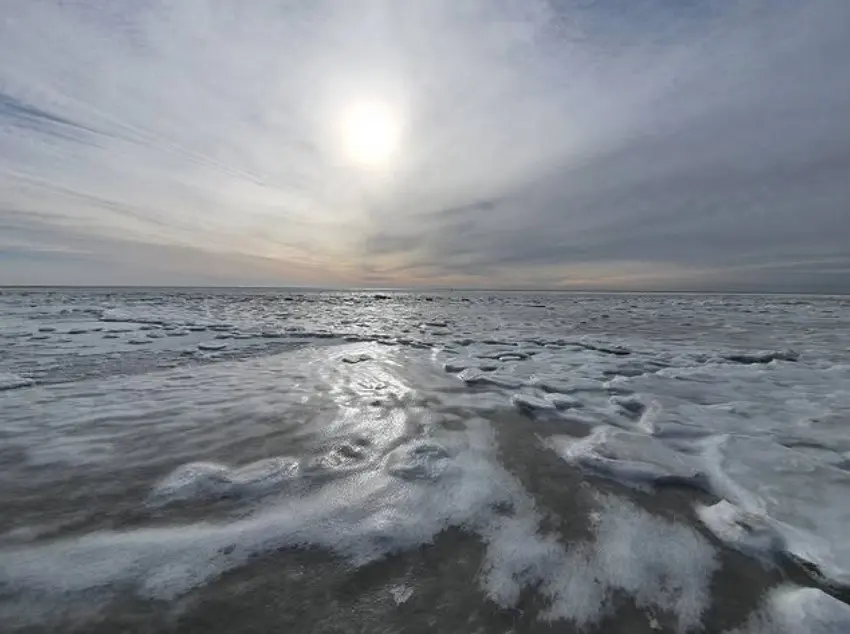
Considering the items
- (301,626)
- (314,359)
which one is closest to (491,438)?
(301,626)

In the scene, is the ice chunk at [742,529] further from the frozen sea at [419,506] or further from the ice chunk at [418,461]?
the ice chunk at [418,461]

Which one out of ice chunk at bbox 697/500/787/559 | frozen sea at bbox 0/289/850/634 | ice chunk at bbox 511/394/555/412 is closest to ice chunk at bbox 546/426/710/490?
frozen sea at bbox 0/289/850/634

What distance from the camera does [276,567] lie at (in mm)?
2211

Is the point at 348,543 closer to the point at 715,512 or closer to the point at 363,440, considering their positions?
the point at 363,440

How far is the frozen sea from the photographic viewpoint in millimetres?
1963

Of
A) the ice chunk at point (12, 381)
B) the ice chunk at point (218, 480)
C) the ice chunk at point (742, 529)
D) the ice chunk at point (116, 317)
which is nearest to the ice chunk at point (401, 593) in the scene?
the ice chunk at point (218, 480)

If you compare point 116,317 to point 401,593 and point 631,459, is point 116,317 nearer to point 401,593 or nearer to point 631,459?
point 401,593

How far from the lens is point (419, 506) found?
2.85 meters

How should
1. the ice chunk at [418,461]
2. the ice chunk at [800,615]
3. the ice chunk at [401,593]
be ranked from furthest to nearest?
the ice chunk at [418,461] → the ice chunk at [401,593] → the ice chunk at [800,615]

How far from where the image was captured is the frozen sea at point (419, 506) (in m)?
1.96

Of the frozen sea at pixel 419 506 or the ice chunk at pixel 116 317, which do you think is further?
the ice chunk at pixel 116 317

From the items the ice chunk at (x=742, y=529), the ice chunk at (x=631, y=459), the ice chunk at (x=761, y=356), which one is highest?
the ice chunk at (x=761, y=356)

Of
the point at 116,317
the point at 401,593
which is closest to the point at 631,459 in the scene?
the point at 401,593

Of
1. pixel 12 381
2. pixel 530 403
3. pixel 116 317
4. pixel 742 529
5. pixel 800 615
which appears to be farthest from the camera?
pixel 116 317
